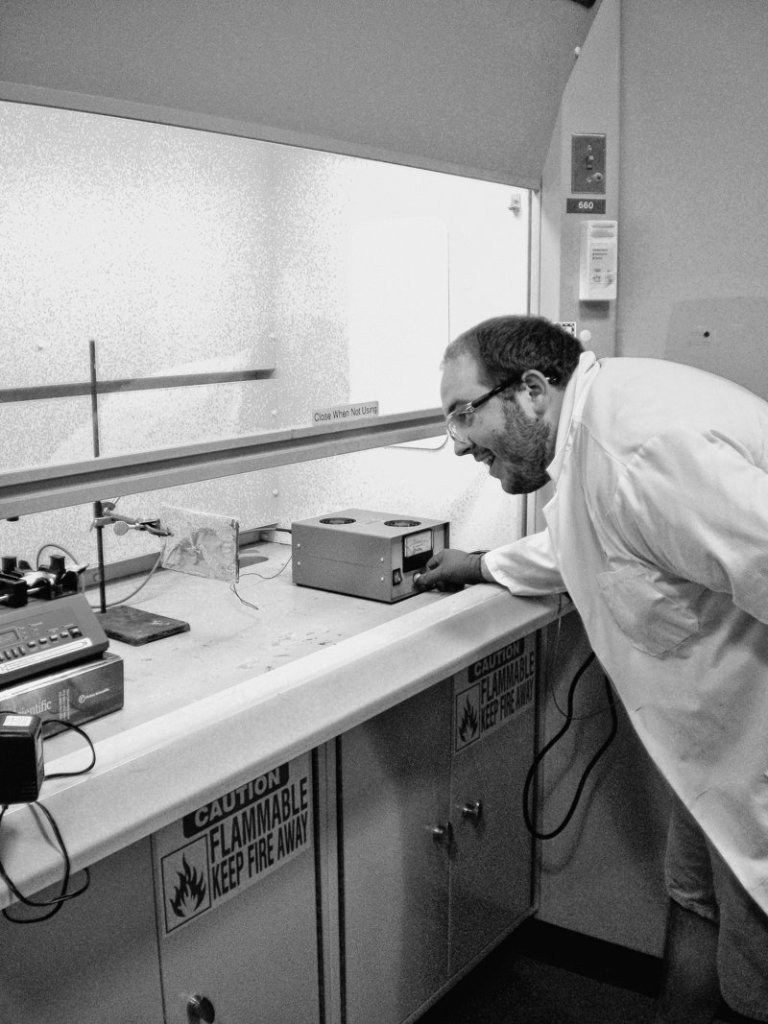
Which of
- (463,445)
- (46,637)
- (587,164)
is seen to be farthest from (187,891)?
(587,164)

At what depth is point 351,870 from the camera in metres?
1.75

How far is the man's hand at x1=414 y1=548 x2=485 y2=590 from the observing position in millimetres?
2059

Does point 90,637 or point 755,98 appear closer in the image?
point 90,637

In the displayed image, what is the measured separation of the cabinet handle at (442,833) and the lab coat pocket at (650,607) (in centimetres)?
61

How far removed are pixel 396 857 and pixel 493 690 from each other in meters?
0.42

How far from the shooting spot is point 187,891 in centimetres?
144

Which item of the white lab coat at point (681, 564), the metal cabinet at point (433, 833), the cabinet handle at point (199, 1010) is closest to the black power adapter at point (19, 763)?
the cabinet handle at point (199, 1010)

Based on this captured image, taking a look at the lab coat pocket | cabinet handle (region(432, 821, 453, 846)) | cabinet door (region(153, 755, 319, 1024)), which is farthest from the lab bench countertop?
cabinet handle (region(432, 821, 453, 846))

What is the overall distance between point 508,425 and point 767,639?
53 centimetres

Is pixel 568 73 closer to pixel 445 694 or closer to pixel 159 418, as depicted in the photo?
pixel 159 418

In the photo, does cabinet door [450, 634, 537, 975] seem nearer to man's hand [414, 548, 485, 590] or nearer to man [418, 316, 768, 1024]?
man's hand [414, 548, 485, 590]

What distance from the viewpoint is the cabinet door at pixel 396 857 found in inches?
68.9

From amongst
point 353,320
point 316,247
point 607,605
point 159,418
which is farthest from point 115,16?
point 607,605

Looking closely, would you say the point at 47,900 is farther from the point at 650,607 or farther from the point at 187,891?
the point at 650,607
